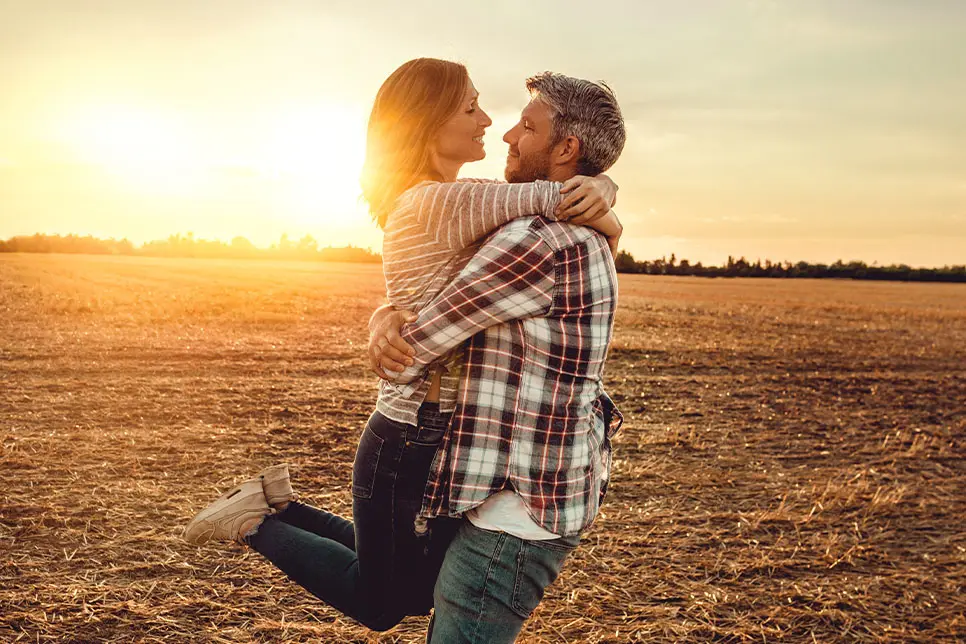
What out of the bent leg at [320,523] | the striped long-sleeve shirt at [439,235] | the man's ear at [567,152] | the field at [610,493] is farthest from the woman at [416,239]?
the field at [610,493]

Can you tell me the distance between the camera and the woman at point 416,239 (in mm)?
1854

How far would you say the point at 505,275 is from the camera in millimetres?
1745

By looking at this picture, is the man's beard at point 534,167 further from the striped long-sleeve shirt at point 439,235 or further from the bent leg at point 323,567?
the bent leg at point 323,567

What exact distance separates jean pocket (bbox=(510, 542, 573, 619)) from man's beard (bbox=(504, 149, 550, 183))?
0.94m

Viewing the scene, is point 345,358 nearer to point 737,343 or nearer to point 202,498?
→ point 202,498

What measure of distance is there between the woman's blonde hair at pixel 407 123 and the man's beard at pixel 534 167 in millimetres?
229

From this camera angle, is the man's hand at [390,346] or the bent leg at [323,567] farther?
the bent leg at [323,567]

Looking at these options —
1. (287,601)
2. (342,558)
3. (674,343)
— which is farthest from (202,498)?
(674,343)

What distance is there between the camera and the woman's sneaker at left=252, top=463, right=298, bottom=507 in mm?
2680

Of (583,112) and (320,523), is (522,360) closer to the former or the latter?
(583,112)

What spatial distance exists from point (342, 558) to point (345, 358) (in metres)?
9.51

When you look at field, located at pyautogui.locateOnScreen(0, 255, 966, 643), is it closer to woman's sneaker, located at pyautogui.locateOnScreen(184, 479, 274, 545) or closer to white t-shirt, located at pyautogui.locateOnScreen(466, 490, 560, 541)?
woman's sneaker, located at pyautogui.locateOnScreen(184, 479, 274, 545)

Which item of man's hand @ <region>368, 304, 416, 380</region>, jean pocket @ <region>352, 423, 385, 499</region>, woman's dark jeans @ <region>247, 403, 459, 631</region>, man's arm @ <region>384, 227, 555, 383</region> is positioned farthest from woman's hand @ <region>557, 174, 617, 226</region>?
jean pocket @ <region>352, 423, 385, 499</region>

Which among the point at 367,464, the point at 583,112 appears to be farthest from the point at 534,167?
the point at 367,464
